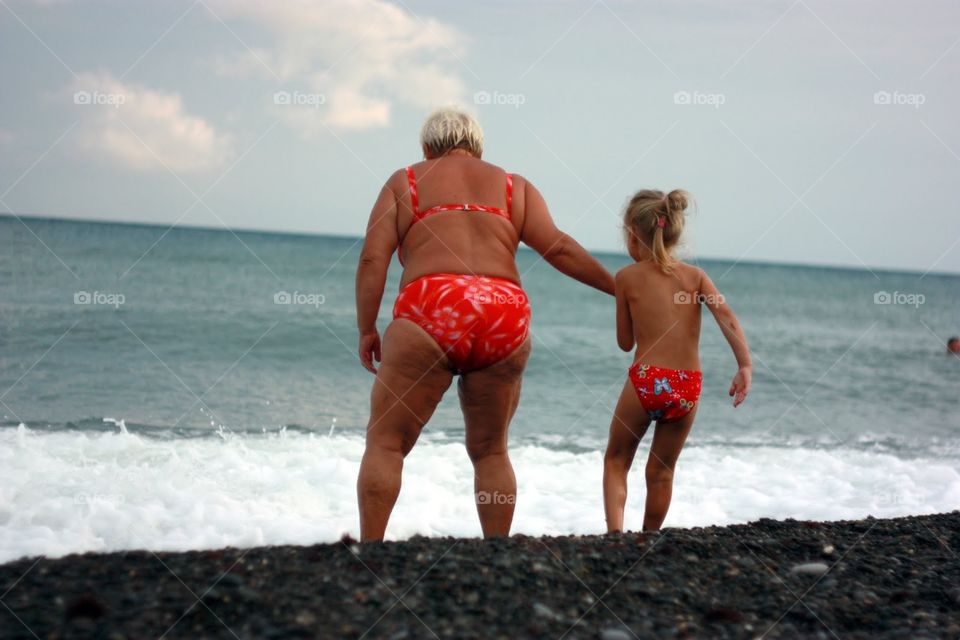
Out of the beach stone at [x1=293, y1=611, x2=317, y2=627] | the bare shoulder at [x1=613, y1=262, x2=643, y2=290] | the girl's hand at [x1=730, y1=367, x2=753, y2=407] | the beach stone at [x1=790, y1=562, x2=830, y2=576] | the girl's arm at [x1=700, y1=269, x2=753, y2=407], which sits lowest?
the beach stone at [x1=293, y1=611, x2=317, y2=627]

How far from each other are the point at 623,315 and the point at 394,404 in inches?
51.5

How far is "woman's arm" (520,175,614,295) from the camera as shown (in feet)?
13.1

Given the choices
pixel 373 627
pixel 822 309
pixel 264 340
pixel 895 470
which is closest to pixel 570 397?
pixel 895 470

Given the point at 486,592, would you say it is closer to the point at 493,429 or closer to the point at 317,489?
the point at 493,429

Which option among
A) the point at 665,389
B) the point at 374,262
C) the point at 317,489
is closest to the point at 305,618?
the point at 374,262

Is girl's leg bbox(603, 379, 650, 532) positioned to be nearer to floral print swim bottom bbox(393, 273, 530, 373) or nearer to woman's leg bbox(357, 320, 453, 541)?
floral print swim bottom bbox(393, 273, 530, 373)

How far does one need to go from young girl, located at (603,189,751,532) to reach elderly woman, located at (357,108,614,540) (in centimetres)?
45

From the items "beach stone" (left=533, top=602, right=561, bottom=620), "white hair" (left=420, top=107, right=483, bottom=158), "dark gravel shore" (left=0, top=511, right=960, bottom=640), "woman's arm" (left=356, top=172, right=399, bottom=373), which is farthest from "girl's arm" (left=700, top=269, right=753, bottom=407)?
"beach stone" (left=533, top=602, right=561, bottom=620)

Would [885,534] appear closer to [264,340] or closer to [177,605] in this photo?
[177,605]

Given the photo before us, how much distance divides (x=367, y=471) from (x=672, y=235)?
6.18ft

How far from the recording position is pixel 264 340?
14320 millimetres

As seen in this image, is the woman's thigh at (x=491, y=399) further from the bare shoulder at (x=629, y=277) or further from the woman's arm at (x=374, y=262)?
the bare shoulder at (x=629, y=277)

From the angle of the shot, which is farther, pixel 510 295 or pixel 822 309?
pixel 822 309

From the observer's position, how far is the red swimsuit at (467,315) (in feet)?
11.9
